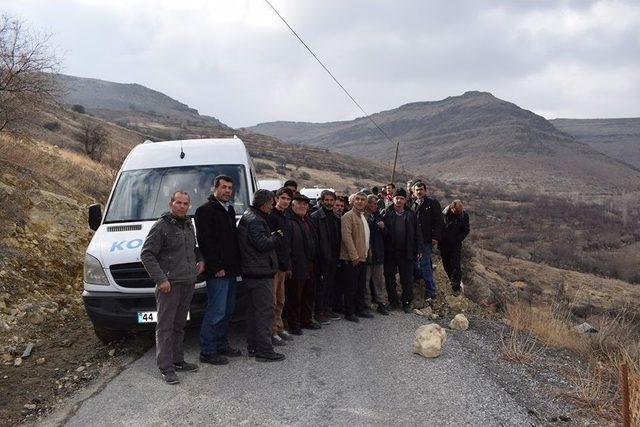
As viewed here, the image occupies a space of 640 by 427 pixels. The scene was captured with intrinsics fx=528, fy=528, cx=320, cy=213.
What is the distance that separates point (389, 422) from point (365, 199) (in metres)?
3.92

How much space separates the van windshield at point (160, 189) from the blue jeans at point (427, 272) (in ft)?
10.9

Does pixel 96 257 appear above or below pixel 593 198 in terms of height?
above

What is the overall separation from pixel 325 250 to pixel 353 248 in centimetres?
46

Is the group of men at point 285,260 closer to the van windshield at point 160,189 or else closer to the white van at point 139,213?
the white van at point 139,213

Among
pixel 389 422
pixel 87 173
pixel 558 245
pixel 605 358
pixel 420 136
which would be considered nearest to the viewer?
pixel 389 422

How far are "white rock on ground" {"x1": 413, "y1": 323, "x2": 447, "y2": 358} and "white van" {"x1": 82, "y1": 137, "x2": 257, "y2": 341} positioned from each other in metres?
2.58

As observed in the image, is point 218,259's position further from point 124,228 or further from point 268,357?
point 124,228

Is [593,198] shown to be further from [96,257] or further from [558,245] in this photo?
[96,257]

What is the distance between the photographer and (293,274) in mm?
6809

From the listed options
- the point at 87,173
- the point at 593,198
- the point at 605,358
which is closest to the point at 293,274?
the point at 605,358

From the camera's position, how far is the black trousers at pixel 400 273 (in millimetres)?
8391

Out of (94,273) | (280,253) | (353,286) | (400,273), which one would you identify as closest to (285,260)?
(280,253)

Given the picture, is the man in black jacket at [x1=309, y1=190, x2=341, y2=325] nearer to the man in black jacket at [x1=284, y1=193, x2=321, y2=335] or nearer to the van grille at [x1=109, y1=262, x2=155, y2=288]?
the man in black jacket at [x1=284, y1=193, x2=321, y2=335]

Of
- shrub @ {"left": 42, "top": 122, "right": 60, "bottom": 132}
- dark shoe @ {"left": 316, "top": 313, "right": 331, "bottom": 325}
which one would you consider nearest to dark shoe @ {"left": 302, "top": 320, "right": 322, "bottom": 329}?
dark shoe @ {"left": 316, "top": 313, "right": 331, "bottom": 325}
